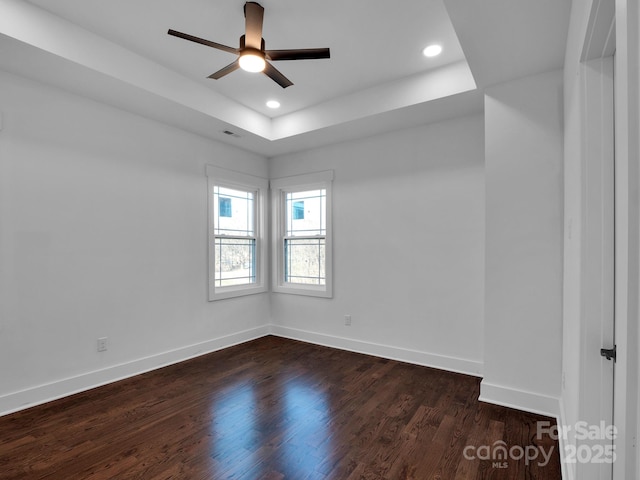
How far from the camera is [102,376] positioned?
321 centimetres

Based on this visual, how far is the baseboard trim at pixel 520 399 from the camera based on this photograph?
8.53 feet

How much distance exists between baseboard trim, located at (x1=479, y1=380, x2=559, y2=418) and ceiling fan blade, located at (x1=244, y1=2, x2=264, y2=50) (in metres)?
3.12

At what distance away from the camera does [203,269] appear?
164 inches

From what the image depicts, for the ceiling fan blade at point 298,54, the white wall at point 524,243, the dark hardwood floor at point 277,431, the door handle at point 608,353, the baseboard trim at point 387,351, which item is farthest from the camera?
the baseboard trim at point 387,351

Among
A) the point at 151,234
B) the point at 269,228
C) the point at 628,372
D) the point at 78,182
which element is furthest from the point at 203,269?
the point at 628,372

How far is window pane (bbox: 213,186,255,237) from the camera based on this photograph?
4.48 metres

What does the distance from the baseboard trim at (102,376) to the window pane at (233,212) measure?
140cm

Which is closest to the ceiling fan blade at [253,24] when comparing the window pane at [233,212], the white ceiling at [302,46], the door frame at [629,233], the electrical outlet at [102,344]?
the white ceiling at [302,46]

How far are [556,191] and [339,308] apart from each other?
2688 mm

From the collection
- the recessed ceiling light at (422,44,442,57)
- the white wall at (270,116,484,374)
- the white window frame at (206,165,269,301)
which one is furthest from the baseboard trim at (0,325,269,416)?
the recessed ceiling light at (422,44,442,57)

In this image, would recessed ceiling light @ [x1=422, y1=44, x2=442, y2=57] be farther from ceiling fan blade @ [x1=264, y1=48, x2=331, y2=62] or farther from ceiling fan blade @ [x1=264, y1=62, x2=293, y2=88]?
ceiling fan blade @ [x1=264, y1=62, x2=293, y2=88]

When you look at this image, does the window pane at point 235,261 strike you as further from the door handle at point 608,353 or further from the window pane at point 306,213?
the door handle at point 608,353

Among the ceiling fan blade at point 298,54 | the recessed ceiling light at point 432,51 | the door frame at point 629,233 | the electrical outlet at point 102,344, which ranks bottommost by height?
the electrical outlet at point 102,344

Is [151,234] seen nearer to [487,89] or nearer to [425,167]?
[425,167]
